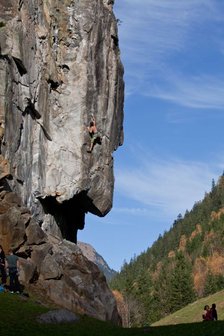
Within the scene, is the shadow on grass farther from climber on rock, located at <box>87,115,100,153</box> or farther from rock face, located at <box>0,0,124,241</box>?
climber on rock, located at <box>87,115,100,153</box>

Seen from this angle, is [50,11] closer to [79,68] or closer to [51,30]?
[51,30]

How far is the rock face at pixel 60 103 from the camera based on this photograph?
1955 inches

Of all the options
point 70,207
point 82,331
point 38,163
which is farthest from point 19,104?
point 82,331

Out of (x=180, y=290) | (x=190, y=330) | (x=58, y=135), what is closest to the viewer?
(x=190, y=330)

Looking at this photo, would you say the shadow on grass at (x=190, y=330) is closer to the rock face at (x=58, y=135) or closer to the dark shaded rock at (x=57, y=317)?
the dark shaded rock at (x=57, y=317)

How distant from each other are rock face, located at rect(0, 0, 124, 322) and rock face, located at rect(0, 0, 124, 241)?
0.32 ft

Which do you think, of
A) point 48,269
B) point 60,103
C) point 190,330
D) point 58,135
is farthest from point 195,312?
point 190,330

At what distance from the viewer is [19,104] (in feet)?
162

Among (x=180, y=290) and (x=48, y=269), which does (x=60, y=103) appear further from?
(x=180, y=290)

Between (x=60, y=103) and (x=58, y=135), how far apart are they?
3191 mm

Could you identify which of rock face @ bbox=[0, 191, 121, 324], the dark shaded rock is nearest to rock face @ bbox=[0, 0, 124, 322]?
rock face @ bbox=[0, 191, 121, 324]

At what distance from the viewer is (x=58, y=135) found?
187ft

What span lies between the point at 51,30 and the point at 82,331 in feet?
120

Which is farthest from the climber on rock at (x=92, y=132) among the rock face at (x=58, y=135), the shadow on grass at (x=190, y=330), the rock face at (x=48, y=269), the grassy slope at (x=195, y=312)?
the grassy slope at (x=195, y=312)
